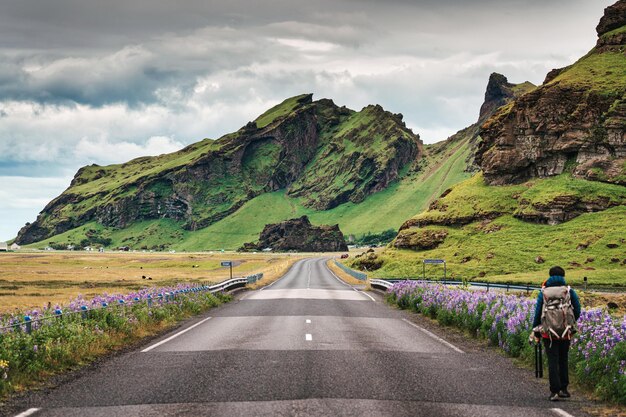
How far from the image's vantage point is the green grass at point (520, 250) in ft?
228

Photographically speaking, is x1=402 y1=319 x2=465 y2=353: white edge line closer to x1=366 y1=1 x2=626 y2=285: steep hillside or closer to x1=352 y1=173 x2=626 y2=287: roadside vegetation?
x1=352 y1=173 x2=626 y2=287: roadside vegetation

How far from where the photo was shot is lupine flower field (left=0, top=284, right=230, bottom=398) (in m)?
12.6

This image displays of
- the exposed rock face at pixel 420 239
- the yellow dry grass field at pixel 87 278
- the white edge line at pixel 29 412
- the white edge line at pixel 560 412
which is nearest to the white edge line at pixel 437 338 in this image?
the white edge line at pixel 560 412

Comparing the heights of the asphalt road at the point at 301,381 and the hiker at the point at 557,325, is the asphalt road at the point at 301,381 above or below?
below

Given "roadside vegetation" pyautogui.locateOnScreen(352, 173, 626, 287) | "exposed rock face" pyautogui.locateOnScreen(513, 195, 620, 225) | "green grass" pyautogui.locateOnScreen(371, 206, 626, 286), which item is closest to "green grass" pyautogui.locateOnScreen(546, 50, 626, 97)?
"roadside vegetation" pyautogui.locateOnScreen(352, 173, 626, 287)

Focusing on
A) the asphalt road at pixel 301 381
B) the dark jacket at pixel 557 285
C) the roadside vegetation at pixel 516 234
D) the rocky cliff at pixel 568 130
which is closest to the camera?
the asphalt road at pixel 301 381

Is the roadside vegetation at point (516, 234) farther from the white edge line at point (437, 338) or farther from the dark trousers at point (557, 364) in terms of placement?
the dark trousers at point (557, 364)

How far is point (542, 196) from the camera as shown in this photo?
90.2 metres

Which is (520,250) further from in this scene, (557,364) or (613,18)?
(613,18)

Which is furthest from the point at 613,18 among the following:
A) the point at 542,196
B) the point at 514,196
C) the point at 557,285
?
the point at 557,285

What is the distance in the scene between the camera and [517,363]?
14992 millimetres

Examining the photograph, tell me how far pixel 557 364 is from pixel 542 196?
8494 centimetres

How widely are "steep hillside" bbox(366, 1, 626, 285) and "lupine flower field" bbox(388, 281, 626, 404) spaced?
42834 mm

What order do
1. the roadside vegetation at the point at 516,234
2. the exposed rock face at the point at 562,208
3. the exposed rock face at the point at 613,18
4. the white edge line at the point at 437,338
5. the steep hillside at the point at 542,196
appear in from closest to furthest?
1. the white edge line at the point at 437,338
2. the roadside vegetation at the point at 516,234
3. the steep hillside at the point at 542,196
4. the exposed rock face at the point at 562,208
5. the exposed rock face at the point at 613,18
